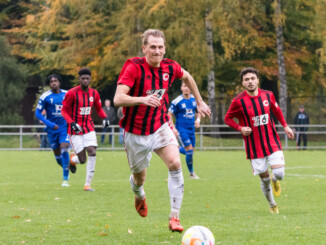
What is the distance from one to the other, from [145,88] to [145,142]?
2.08 feet

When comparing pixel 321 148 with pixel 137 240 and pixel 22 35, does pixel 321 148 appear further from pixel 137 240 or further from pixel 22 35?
pixel 137 240

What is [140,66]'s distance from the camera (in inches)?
304

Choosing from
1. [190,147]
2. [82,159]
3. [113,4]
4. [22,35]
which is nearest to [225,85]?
[113,4]

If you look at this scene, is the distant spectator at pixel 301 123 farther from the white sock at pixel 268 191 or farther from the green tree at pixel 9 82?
the white sock at pixel 268 191

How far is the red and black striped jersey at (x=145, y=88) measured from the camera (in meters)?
7.69

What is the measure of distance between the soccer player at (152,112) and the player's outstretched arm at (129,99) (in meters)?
0.01

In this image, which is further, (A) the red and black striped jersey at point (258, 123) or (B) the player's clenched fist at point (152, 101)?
(A) the red and black striped jersey at point (258, 123)

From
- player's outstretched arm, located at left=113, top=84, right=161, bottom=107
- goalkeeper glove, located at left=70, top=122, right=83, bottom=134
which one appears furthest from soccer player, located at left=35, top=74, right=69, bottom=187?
player's outstretched arm, located at left=113, top=84, right=161, bottom=107

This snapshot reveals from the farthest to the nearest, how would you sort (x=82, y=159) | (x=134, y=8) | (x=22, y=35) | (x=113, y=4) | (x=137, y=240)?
(x=22, y=35), (x=113, y=4), (x=134, y=8), (x=82, y=159), (x=137, y=240)

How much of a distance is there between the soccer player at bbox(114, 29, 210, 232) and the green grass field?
0.74 m

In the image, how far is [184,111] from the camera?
1589cm

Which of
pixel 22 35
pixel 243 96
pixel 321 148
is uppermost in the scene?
pixel 22 35

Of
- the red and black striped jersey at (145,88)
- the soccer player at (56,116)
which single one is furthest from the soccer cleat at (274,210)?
the soccer player at (56,116)

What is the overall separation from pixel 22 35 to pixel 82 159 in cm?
2761
